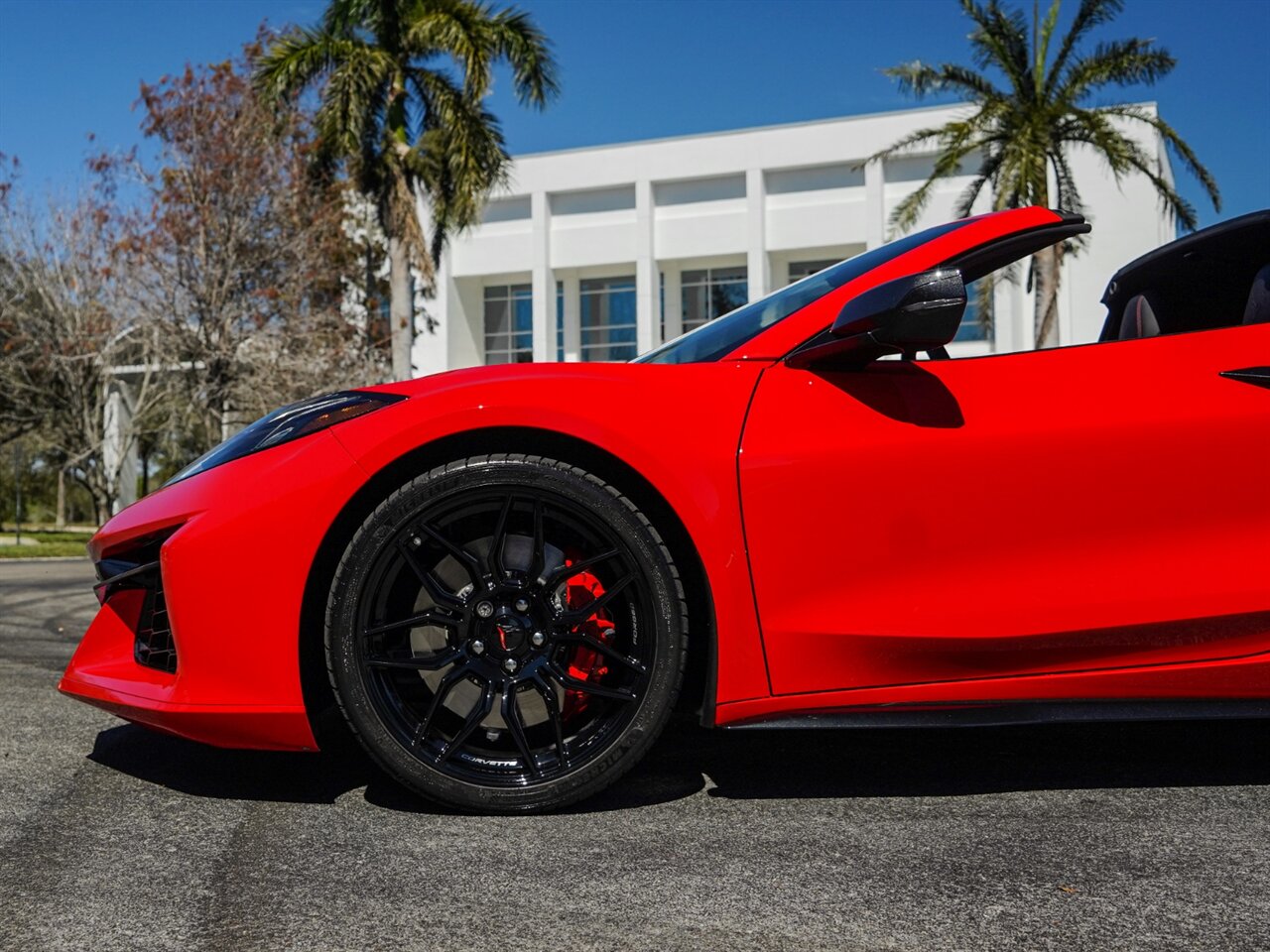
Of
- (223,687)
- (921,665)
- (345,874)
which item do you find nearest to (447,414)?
(223,687)

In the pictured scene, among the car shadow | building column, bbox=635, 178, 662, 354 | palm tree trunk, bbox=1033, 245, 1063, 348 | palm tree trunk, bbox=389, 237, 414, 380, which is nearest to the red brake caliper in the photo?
the car shadow

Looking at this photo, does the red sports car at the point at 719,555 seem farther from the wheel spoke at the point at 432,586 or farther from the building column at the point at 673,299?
the building column at the point at 673,299

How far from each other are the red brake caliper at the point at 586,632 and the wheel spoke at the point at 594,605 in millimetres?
45

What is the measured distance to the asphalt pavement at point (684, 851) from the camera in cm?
178

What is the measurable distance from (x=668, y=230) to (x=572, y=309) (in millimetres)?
4739

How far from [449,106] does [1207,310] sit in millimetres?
18378

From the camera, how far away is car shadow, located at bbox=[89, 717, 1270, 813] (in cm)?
258

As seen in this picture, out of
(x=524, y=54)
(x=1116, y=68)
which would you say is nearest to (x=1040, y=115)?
(x=1116, y=68)

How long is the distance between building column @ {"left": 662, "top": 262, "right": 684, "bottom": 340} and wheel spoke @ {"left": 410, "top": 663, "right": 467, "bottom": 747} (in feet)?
127

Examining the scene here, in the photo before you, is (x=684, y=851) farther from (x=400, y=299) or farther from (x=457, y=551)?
(x=400, y=299)

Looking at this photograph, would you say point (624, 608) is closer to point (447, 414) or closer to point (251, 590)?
point (447, 414)

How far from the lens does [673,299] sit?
1619 inches

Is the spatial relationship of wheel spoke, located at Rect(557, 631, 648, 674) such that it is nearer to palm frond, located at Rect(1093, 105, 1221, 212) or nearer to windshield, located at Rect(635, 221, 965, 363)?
windshield, located at Rect(635, 221, 965, 363)

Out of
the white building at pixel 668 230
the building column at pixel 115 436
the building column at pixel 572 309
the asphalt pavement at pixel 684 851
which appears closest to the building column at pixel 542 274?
the white building at pixel 668 230
